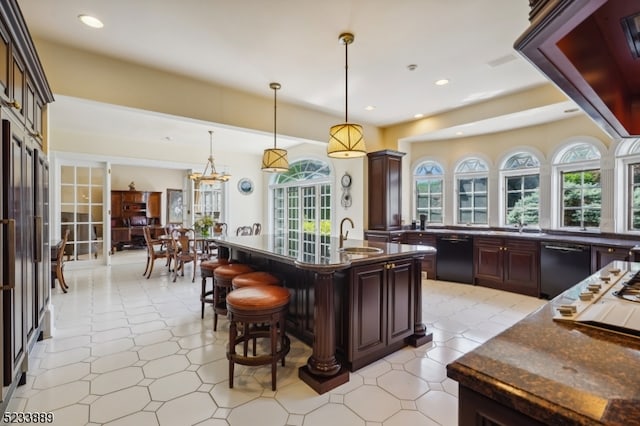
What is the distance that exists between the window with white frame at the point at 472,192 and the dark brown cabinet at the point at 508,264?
951 mm

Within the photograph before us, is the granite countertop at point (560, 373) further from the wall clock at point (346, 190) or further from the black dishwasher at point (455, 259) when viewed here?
the wall clock at point (346, 190)

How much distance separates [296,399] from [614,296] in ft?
6.18

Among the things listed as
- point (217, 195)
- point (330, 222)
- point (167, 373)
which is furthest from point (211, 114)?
point (217, 195)

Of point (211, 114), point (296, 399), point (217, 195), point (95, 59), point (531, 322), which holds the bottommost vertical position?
point (296, 399)

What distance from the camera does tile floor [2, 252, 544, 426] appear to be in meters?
1.95

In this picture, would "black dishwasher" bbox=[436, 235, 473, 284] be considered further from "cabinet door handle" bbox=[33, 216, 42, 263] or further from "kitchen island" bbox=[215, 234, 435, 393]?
"cabinet door handle" bbox=[33, 216, 42, 263]

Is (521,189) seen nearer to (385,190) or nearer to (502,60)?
(385,190)

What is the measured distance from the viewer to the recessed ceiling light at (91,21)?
2.61 metres

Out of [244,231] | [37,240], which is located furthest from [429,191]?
[37,240]

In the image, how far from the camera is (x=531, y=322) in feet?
3.51

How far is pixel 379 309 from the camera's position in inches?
102

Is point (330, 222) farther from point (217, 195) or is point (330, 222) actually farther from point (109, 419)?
point (109, 419)

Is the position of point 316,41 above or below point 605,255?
above

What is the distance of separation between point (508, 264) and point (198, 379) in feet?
15.1
